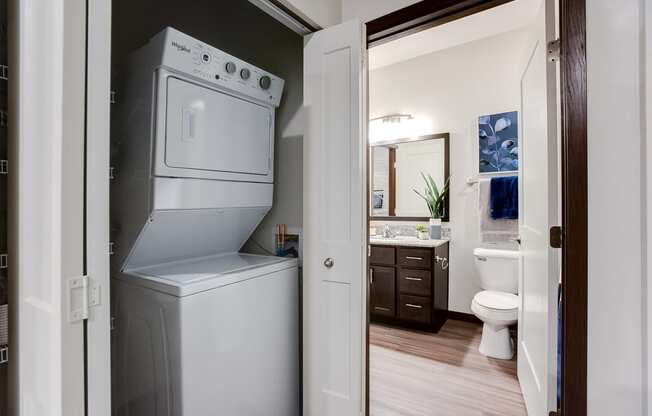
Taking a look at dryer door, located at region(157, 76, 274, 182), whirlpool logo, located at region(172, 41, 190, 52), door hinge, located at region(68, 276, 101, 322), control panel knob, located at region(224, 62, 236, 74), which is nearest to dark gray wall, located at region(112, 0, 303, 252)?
dryer door, located at region(157, 76, 274, 182)

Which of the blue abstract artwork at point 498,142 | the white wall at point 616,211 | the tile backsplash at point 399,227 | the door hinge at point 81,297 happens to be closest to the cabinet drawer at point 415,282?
the tile backsplash at point 399,227

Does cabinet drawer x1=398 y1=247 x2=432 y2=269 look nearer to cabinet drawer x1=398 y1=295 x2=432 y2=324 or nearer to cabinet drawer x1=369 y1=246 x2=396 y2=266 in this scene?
cabinet drawer x1=369 y1=246 x2=396 y2=266

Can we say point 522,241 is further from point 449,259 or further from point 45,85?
point 45,85

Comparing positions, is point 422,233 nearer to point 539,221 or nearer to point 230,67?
point 539,221

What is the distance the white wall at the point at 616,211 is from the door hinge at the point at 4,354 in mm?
1571

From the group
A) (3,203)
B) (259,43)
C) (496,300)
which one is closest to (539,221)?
(496,300)

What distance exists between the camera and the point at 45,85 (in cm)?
78

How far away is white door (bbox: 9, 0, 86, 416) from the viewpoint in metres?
0.72

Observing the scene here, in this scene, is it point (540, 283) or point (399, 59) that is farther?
point (399, 59)

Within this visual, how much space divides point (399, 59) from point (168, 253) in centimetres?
312

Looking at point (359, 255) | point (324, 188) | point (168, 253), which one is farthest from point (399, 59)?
point (168, 253)

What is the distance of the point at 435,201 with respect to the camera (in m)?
3.35

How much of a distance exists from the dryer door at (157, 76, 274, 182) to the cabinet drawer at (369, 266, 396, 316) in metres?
1.76

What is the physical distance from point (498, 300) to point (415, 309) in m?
0.72
